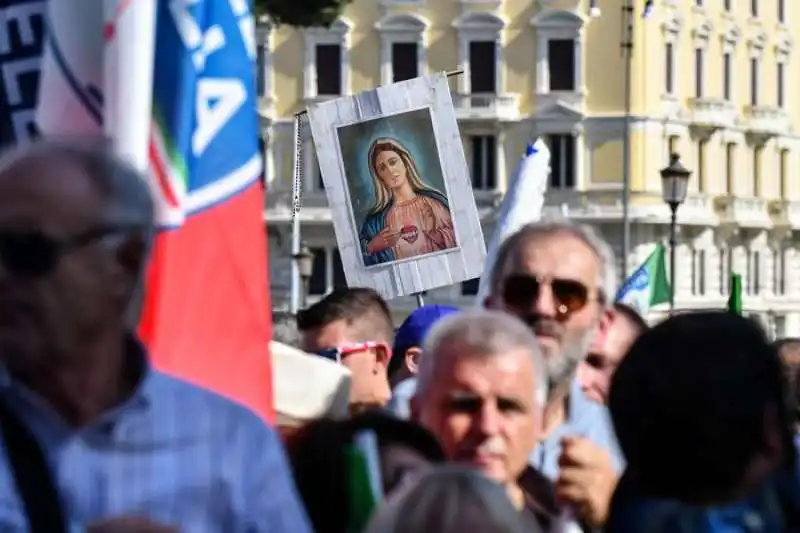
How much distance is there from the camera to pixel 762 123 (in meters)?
56.8

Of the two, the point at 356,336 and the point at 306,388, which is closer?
the point at 306,388

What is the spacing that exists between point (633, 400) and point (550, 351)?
1000 millimetres

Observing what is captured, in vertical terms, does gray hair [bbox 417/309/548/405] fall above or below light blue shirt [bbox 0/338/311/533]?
above

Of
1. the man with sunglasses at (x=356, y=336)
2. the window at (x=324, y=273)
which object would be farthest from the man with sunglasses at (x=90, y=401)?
the window at (x=324, y=273)

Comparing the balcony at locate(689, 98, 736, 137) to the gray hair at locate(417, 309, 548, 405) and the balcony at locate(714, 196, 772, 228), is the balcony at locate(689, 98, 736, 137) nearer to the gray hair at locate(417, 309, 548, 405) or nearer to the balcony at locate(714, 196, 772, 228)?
the balcony at locate(714, 196, 772, 228)

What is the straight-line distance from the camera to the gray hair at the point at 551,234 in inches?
174

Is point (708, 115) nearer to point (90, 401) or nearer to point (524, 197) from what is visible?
point (524, 197)

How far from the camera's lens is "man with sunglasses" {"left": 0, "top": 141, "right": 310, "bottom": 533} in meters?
2.80

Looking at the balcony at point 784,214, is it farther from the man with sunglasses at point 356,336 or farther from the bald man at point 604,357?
the bald man at point 604,357

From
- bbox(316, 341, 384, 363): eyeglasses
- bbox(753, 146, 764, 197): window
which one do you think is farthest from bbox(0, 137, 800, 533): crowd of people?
bbox(753, 146, 764, 197): window

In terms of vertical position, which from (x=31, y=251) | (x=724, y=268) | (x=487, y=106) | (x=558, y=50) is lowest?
(x=724, y=268)

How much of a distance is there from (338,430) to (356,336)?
297 cm

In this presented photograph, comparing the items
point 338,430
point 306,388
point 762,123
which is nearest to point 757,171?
point 762,123

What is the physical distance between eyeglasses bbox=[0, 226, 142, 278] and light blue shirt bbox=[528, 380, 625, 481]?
1.46m
